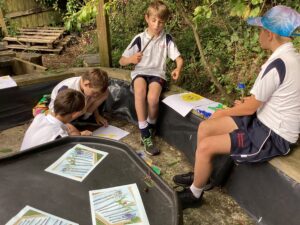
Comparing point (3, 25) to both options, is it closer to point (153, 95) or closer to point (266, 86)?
point (153, 95)

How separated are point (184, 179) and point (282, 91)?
107cm

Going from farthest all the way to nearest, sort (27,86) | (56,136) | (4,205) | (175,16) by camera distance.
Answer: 1. (175,16)
2. (27,86)
3. (56,136)
4. (4,205)

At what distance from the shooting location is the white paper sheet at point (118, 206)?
1.29 metres

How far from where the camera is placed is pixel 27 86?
336cm

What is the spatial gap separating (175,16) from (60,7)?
199 inches

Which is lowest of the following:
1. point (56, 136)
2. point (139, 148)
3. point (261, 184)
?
point (139, 148)

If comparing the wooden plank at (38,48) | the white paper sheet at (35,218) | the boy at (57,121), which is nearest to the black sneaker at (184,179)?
the boy at (57,121)

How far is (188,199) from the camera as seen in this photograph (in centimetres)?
230

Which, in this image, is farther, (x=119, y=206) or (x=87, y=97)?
(x=87, y=97)

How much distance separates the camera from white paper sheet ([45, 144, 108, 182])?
5.12ft

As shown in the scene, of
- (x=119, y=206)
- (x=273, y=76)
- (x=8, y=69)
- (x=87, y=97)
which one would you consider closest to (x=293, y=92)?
(x=273, y=76)

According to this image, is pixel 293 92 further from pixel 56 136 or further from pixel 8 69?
pixel 8 69

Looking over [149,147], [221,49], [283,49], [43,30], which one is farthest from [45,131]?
[43,30]

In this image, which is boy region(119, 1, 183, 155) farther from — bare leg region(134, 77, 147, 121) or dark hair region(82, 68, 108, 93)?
dark hair region(82, 68, 108, 93)
